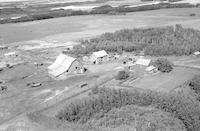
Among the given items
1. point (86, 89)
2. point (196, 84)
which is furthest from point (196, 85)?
point (86, 89)

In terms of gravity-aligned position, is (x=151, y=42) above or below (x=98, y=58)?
above

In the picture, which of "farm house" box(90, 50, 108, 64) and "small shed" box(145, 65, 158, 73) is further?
"farm house" box(90, 50, 108, 64)

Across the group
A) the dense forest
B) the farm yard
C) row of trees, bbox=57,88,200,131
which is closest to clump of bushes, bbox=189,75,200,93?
the farm yard

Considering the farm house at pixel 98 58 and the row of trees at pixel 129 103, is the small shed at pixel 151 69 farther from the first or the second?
the row of trees at pixel 129 103

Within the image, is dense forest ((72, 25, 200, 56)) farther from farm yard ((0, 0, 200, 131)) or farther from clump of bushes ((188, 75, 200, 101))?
clump of bushes ((188, 75, 200, 101))

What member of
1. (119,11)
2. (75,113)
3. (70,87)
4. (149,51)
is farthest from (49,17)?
(75,113)

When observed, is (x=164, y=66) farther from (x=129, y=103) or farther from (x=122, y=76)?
(x=129, y=103)
